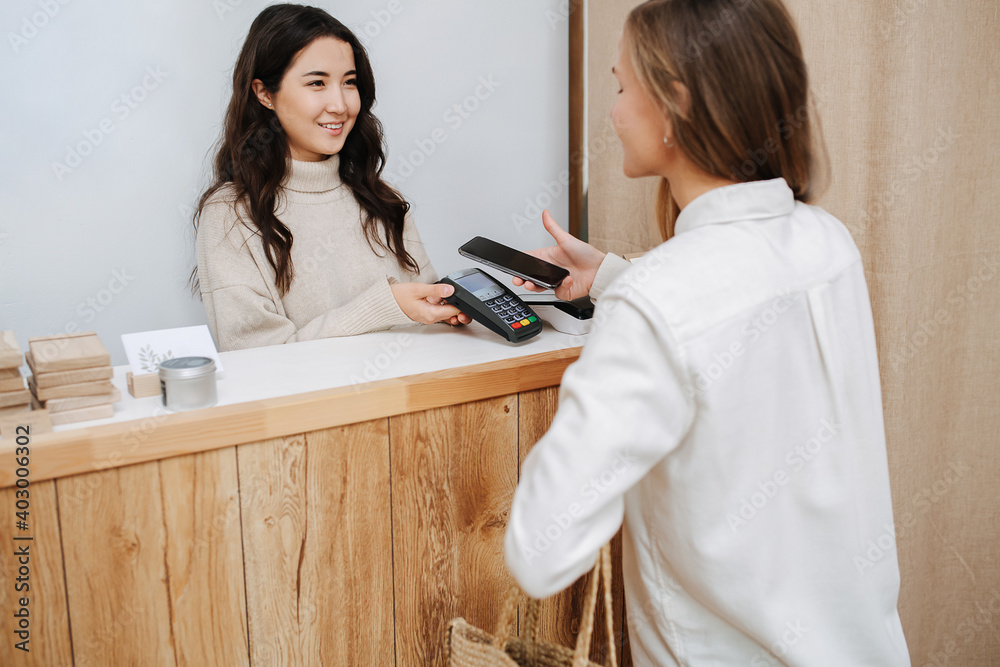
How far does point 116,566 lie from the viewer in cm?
84

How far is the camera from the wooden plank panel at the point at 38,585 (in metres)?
0.79

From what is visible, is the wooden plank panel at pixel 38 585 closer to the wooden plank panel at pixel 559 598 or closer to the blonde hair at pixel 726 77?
Result: the wooden plank panel at pixel 559 598

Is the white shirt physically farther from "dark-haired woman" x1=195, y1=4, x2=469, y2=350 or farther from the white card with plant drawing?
"dark-haired woman" x1=195, y1=4, x2=469, y2=350

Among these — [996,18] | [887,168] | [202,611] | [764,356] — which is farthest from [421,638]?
[996,18]

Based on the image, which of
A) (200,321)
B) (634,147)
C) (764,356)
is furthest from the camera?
(200,321)

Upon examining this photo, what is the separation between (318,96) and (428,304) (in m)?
0.82

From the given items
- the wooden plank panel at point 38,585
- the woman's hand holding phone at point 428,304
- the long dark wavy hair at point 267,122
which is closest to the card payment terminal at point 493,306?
the woman's hand holding phone at point 428,304

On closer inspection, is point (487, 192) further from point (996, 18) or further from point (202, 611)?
point (202, 611)

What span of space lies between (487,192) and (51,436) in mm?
1783

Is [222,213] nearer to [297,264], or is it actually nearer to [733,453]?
[297,264]

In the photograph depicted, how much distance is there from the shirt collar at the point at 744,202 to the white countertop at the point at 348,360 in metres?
0.40

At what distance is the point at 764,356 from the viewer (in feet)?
2.46

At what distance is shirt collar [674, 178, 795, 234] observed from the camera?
2.57 ft

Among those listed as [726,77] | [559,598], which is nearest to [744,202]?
[726,77]
